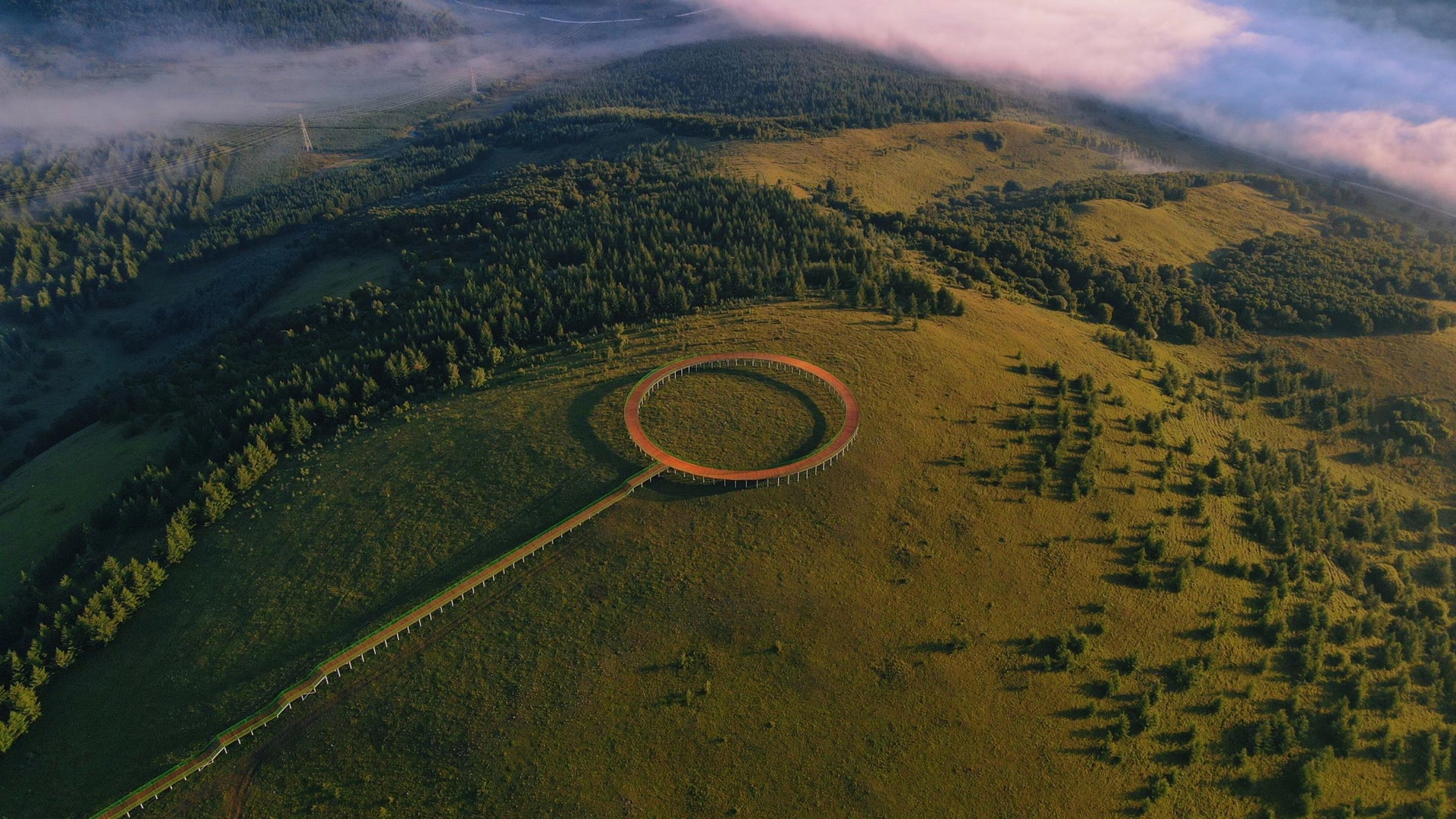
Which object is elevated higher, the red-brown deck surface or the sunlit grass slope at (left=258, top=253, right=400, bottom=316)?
the red-brown deck surface

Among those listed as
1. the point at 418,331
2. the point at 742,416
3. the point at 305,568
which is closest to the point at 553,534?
the point at 305,568

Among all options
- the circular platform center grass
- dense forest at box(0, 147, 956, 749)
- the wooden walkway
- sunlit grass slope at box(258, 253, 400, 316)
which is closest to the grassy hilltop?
the circular platform center grass

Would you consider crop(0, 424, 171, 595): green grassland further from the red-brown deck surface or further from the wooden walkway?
the red-brown deck surface

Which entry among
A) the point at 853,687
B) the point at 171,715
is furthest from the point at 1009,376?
the point at 171,715

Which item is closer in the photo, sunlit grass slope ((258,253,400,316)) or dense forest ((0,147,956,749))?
dense forest ((0,147,956,749))

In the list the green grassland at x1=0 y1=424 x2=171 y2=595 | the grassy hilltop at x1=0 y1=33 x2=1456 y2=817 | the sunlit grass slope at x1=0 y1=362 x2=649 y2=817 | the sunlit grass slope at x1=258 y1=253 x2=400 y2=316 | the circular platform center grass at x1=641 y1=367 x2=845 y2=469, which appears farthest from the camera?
the sunlit grass slope at x1=258 y1=253 x2=400 y2=316

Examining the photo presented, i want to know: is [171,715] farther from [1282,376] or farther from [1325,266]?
[1325,266]

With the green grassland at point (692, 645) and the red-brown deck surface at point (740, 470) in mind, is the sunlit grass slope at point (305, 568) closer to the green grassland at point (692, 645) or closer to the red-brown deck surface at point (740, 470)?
the green grassland at point (692, 645)

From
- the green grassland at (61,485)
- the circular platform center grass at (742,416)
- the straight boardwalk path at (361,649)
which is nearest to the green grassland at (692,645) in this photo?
the straight boardwalk path at (361,649)
